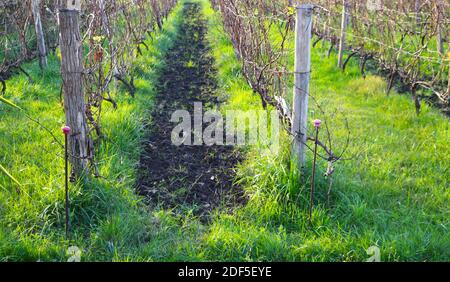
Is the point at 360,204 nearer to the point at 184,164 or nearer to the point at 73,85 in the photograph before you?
the point at 184,164

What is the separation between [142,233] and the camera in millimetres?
3010

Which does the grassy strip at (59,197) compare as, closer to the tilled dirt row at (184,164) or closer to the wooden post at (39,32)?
the tilled dirt row at (184,164)

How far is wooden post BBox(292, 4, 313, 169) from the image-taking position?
321 cm

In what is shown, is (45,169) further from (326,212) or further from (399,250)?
(399,250)

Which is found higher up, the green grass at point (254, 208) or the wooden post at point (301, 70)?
the wooden post at point (301, 70)

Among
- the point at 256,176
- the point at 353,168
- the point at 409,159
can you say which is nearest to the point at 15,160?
the point at 256,176

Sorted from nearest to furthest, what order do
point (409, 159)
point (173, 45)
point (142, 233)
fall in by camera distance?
point (142, 233) → point (409, 159) → point (173, 45)

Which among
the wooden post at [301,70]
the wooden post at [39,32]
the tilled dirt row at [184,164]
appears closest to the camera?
the wooden post at [301,70]

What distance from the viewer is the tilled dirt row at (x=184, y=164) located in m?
3.60

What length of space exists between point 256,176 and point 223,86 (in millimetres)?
3129

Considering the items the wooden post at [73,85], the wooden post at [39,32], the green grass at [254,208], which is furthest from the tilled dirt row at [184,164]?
the wooden post at [39,32]

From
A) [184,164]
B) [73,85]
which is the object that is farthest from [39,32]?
→ [73,85]

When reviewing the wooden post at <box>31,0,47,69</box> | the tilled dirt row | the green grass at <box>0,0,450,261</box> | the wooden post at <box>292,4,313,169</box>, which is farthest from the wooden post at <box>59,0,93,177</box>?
the wooden post at <box>31,0,47,69</box>

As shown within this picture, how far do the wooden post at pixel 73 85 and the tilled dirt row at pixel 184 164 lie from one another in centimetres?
60
